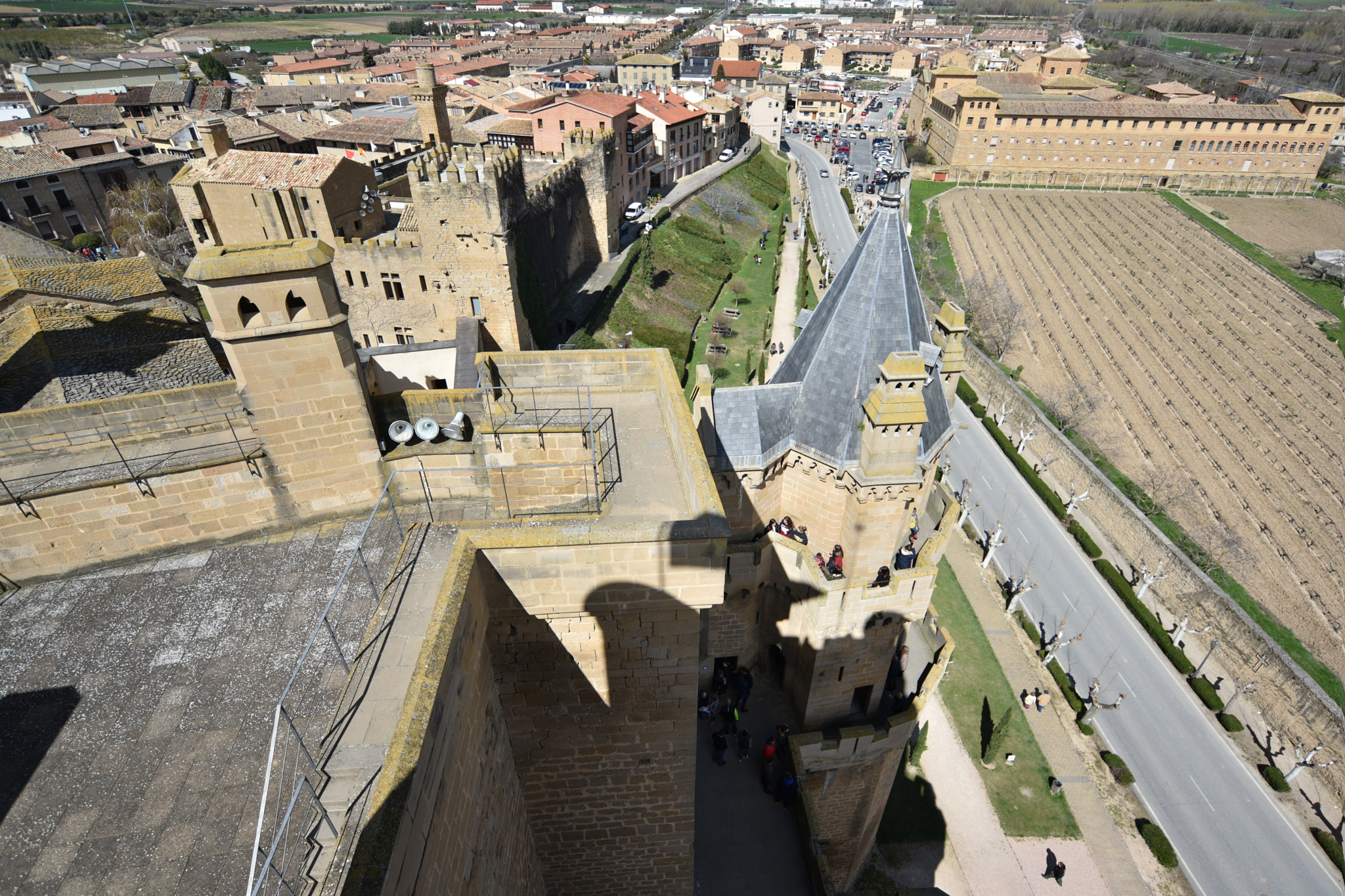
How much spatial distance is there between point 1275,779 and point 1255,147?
326 ft

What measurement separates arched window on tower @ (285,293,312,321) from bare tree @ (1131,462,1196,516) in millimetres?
40755

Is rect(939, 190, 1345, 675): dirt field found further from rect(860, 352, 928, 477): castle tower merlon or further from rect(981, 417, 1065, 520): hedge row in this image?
rect(860, 352, 928, 477): castle tower merlon

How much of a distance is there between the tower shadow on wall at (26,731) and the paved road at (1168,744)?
2972 cm

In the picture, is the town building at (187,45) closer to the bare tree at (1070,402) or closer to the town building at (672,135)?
the town building at (672,135)

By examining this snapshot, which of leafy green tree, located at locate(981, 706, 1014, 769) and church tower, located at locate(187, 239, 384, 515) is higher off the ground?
church tower, located at locate(187, 239, 384, 515)

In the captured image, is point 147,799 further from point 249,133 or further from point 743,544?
point 249,133

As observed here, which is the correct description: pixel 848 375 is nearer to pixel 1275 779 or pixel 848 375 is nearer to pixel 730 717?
pixel 730 717

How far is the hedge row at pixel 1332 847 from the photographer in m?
21.6

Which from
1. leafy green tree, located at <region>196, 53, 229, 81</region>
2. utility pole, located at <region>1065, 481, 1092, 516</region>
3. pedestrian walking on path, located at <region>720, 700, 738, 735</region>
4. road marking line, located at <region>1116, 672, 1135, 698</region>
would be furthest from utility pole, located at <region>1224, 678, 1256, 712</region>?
leafy green tree, located at <region>196, 53, 229, 81</region>

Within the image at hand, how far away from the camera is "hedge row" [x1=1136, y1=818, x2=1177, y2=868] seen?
70.7 ft

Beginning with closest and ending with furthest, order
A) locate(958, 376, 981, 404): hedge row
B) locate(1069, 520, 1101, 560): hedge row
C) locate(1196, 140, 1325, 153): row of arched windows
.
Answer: locate(1069, 520, 1101, 560): hedge row
locate(958, 376, 981, 404): hedge row
locate(1196, 140, 1325, 153): row of arched windows

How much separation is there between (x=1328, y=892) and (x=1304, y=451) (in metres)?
29.3

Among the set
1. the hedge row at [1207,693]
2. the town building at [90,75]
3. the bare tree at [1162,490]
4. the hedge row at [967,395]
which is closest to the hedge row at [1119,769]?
the hedge row at [1207,693]

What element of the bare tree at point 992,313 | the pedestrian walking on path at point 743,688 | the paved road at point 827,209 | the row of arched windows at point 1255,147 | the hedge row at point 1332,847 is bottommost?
the hedge row at point 1332,847
